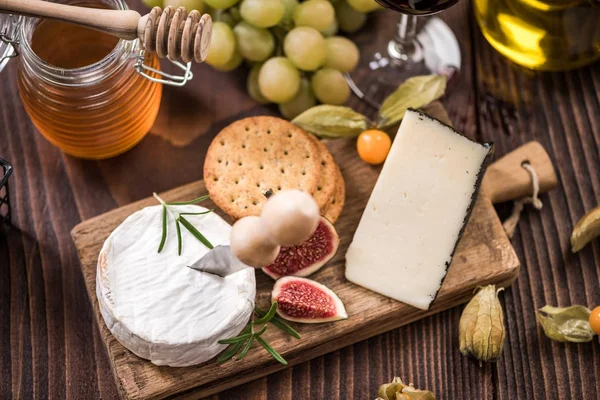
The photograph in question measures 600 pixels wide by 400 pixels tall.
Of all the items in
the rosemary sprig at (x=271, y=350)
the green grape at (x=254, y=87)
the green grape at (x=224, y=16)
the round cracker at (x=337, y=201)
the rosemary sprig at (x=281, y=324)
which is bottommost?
the rosemary sprig at (x=271, y=350)

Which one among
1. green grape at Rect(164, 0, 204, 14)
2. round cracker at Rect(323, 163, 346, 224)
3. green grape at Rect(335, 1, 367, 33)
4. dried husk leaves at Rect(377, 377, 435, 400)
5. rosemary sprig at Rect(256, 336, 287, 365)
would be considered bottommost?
dried husk leaves at Rect(377, 377, 435, 400)

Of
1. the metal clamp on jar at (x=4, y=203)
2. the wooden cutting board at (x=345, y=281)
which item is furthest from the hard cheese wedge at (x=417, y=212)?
the metal clamp on jar at (x=4, y=203)

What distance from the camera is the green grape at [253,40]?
164 centimetres

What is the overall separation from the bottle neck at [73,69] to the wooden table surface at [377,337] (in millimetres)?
318

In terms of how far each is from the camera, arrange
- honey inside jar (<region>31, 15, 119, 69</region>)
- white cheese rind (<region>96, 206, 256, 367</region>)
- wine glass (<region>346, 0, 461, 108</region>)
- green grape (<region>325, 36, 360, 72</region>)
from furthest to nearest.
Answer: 1. wine glass (<region>346, 0, 461, 108</region>)
2. green grape (<region>325, 36, 360, 72</region>)
3. honey inside jar (<region>31, 15, 119, 69</region>)
4. white cheese rind (<region>96, 206, 256, 367</region>)

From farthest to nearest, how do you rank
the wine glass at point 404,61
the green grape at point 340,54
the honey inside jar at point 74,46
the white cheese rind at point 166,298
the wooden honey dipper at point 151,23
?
the wine glass at point 404,61
the green grape at point 340,54
the honey inside jar at point 74,46
the white cheese rind at point 166,298
the wooden honey dipper at point 151,23

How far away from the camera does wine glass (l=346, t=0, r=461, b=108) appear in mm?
1830

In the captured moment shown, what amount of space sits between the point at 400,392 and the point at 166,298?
0.50 m

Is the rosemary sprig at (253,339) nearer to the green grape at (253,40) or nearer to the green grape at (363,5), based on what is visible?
the green grape at (253,40)

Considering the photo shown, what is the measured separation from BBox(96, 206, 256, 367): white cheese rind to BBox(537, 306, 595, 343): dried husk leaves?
67 centimetres

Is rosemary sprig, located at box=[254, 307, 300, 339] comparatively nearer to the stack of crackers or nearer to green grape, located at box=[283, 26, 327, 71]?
the stack of crackers

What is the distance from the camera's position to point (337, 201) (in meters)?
1.60

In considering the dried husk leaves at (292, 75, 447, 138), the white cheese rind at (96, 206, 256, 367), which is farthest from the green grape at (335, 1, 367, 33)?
the white cheese rind at (96, 206, 256, 367)

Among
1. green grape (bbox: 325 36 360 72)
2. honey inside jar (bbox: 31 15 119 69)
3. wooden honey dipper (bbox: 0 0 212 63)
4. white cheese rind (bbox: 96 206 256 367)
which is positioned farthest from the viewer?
green grape (bbox: 325 36 360 72)
